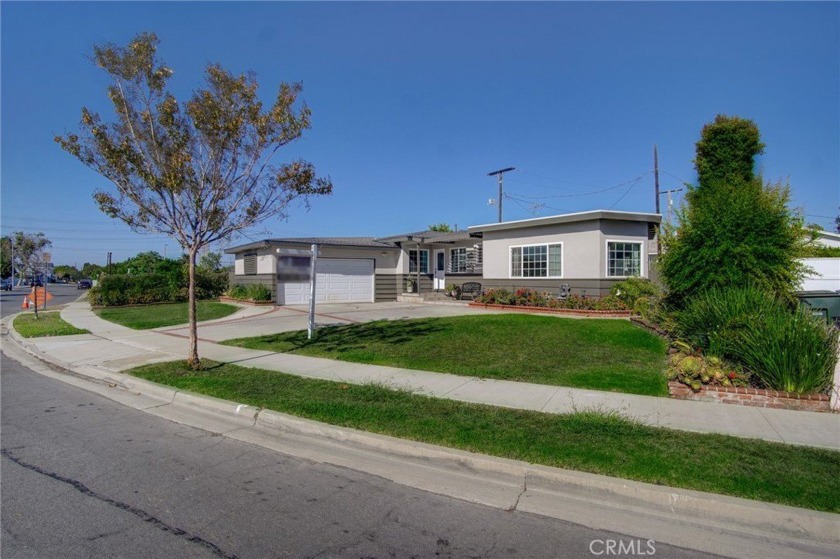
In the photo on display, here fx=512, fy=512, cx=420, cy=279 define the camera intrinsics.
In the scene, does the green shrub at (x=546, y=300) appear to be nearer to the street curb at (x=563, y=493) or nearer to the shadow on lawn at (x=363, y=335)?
the shadow on lawn at (x=363, y=335)

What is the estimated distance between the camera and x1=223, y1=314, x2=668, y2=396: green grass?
28.3 feet

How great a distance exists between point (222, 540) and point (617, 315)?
14.4 meters

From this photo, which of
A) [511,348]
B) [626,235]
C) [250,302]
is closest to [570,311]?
[626,235]

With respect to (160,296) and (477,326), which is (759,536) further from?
(160,296)

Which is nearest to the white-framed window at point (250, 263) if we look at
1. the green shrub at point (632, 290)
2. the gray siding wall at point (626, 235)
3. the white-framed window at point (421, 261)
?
the white-framed window at point (421, 261)

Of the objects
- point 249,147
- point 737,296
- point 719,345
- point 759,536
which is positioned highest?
point 249,147

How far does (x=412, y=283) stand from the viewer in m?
26.9

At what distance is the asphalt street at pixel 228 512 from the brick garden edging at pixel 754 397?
408cm

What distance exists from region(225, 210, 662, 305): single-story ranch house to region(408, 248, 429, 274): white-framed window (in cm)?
5

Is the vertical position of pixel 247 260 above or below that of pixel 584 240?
below

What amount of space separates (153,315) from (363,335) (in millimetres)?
11560

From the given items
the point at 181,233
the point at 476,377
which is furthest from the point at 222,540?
the point at 181,233

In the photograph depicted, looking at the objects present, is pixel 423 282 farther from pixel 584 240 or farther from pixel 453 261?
pixel 584 240

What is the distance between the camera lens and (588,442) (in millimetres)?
5352
